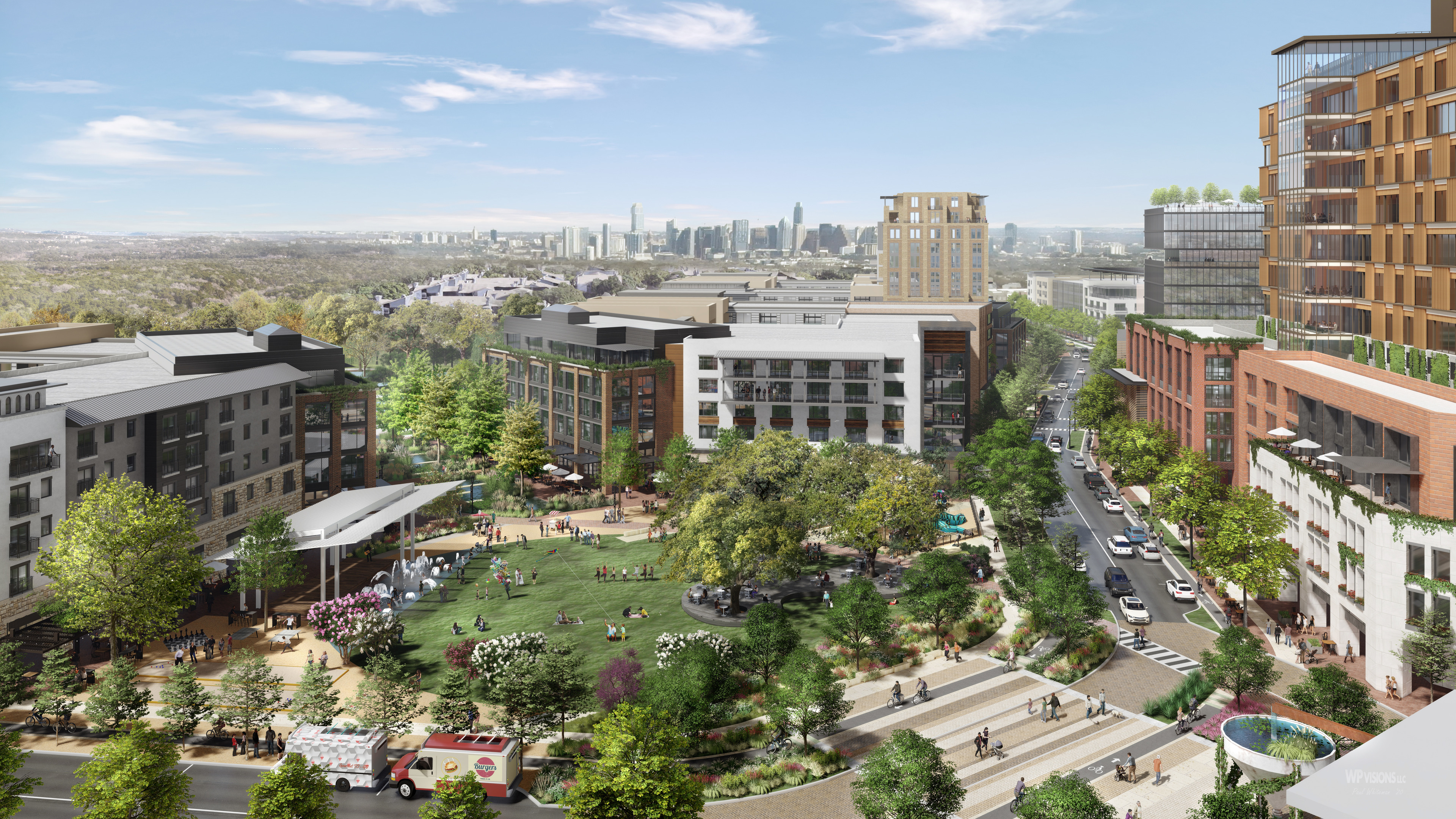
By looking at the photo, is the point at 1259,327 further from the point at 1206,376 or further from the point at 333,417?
the point at 333,417

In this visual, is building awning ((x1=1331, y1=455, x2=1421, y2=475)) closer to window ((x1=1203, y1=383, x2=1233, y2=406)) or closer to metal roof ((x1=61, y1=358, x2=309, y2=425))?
window ((x1=1203, y1=383, x2=1233, y2=406))

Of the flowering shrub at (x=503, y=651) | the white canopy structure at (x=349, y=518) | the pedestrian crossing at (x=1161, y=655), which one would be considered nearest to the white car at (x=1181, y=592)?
the pedestrian crossing at (x=1161, y=655)

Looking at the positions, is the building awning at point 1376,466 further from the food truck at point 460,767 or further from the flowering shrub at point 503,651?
the food truck at point 460,767

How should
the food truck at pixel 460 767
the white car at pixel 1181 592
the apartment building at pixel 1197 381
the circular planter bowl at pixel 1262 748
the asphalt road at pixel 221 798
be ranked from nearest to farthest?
the circular planter bowl at pixel 1262 748
the asphalt road at pixel 221 798
the food truck at pixel 460 767
the white car at pixel 1181 592
the apartment building at pixel 1197 381

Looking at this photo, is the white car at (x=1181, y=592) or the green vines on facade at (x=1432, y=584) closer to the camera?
the green vines on facade at (x=1432, y=584)

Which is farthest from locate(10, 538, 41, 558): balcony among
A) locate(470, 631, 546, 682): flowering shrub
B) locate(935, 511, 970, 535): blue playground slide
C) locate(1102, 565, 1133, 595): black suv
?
locate(1102, 565, 1133, 595): black suv

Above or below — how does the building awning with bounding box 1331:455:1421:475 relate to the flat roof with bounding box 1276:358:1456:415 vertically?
below

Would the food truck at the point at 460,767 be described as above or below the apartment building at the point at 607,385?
below
